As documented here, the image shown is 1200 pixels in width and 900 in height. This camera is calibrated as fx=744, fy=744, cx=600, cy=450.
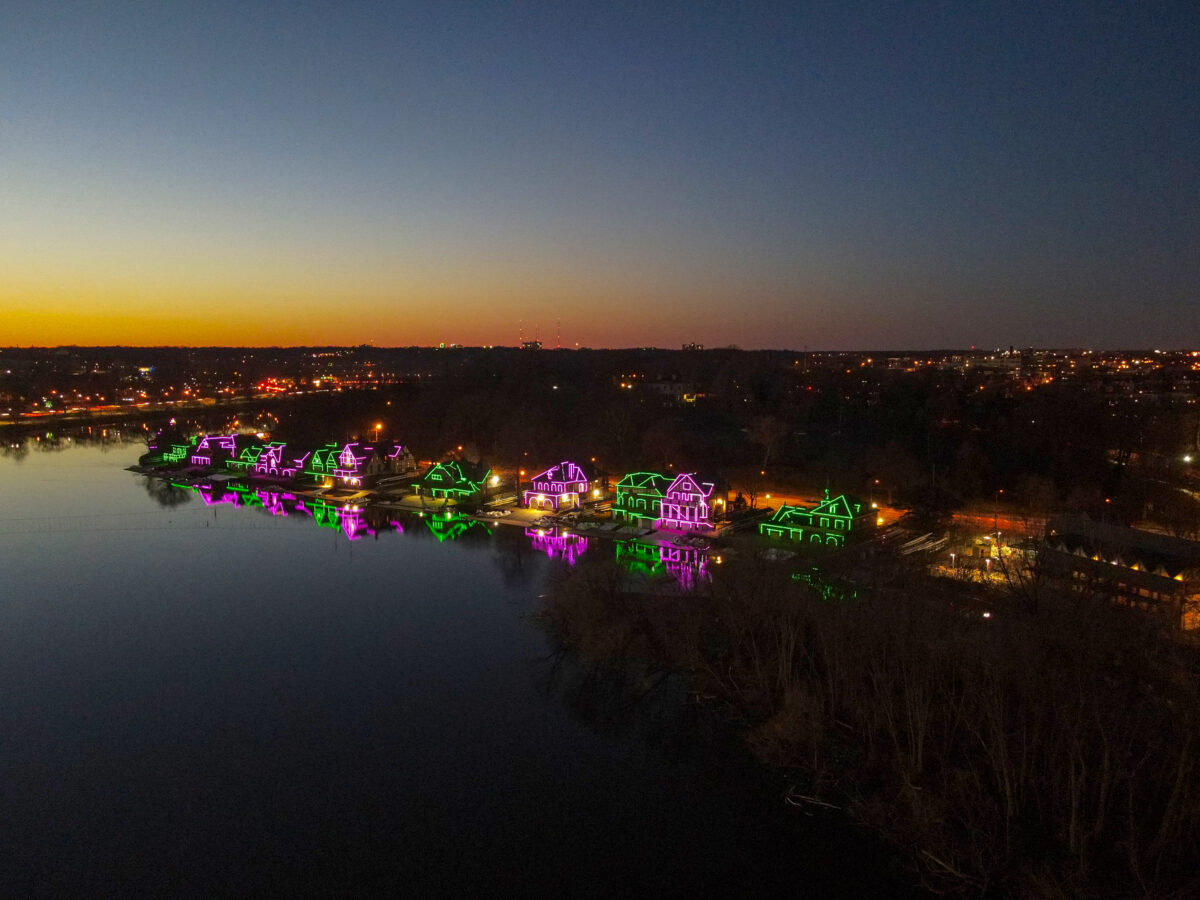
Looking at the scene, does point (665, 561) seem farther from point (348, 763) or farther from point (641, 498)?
point (348, 763)

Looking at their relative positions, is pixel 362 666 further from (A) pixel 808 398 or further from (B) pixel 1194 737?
(A) pixel 808 398

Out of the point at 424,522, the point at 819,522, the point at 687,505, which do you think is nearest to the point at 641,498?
the point at 687,505

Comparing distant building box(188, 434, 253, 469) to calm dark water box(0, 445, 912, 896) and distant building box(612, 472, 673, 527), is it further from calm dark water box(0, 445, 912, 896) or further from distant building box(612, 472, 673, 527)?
distant building box(612, 472, 673, 527)

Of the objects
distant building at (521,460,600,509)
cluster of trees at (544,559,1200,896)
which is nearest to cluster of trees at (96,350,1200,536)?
distant building at (521,460,600,509)

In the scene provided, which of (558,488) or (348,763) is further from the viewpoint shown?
(558,488)

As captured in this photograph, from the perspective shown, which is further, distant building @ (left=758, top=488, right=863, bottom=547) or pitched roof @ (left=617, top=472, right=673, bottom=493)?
pitched roof @ (left=617, top=472, right=673, bottom=493)

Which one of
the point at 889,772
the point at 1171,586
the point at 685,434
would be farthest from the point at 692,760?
the point at 685,434
